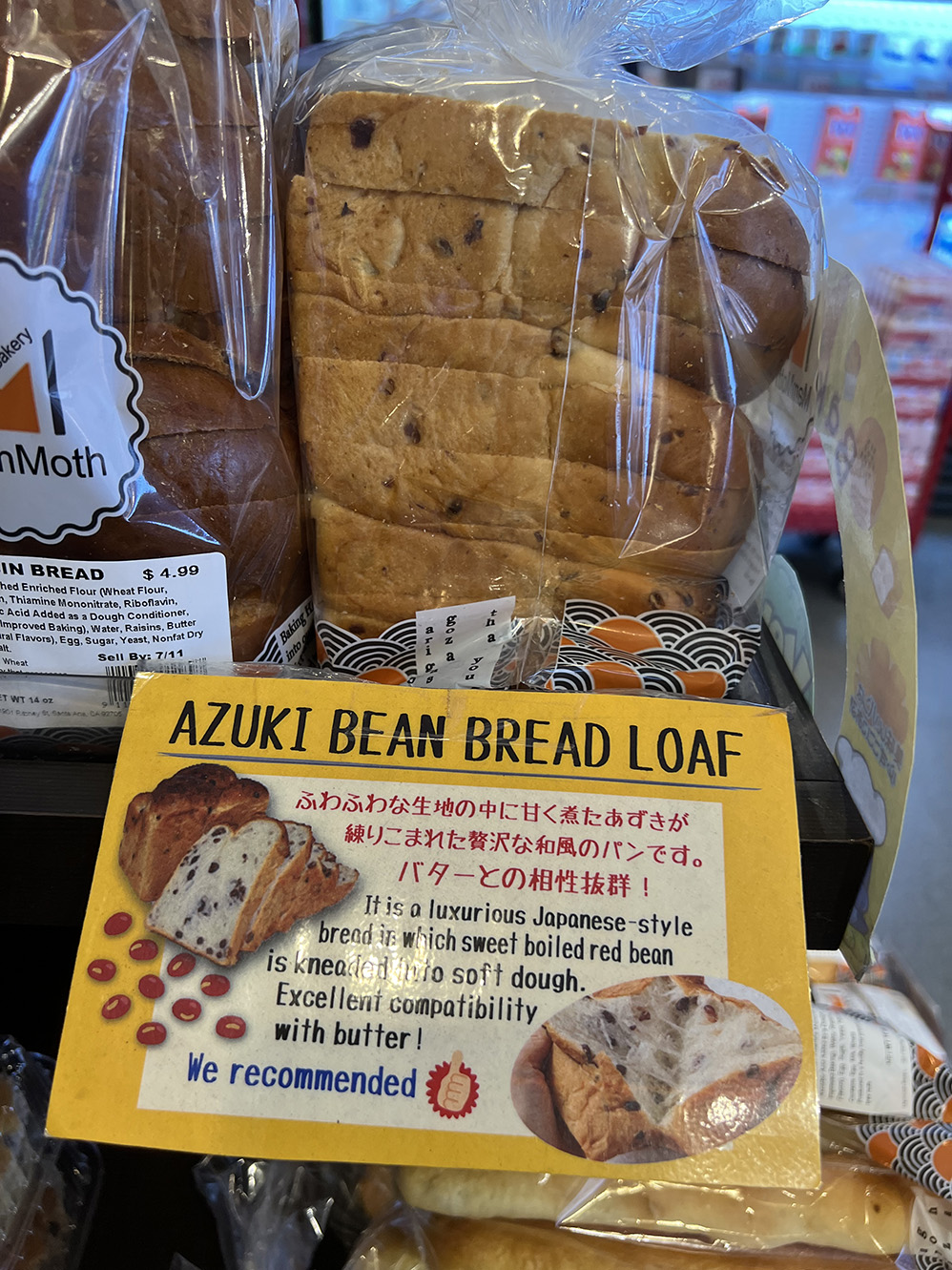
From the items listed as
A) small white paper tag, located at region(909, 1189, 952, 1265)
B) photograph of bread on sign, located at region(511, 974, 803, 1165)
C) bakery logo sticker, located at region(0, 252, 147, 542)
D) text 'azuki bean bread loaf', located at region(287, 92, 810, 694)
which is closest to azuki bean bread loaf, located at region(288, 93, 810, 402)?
text 'azuki bean bread loaf', located at region(287, 92, 810, 694)

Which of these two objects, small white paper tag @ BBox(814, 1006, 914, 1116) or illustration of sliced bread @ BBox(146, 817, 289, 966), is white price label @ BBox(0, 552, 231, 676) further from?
small white paper tag @ BBox(814, 1006, 914, 1116)

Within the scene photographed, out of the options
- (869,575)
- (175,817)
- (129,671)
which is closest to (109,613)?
(129,671)

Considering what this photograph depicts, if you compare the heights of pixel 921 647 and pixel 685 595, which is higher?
pixel 685 595

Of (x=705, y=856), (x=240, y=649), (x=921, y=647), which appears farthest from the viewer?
(x=921, y=647)

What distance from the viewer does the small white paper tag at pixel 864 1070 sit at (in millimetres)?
670

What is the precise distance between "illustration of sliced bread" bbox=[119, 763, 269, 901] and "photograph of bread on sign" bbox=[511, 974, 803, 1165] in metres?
0.21

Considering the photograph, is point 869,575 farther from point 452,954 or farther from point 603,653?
point 452,954

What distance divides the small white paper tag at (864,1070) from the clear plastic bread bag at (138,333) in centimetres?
55

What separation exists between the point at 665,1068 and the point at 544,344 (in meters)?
0.46

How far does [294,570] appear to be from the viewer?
26.3 inches

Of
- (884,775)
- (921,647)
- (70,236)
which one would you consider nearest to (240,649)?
(70,236)

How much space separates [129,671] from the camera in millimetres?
605

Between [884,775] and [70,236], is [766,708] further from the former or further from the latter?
[70,236]

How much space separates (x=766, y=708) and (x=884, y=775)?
0.08 metres
